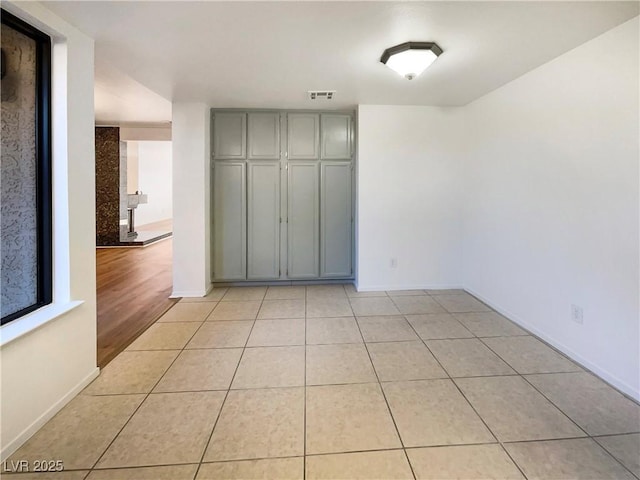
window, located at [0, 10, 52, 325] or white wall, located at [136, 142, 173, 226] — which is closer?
window, located at [0, 10, 52, 325]

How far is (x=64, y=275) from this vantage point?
1.91m

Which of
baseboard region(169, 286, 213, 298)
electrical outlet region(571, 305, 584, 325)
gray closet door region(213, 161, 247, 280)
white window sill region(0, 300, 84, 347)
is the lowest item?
baseboard region(169, 286, 213, 298)

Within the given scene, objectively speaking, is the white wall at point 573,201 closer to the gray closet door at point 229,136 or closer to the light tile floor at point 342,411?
the light tile floor at point 342,411

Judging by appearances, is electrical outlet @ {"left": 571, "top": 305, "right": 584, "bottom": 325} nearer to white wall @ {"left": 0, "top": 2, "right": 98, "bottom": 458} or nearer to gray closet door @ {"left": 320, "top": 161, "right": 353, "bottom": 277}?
gray closet door @ {"left": 320, "top": 161, "right": 353, "bottom": 277}

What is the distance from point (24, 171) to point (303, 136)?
288 cm

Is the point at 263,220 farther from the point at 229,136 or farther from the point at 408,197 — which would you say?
the point at 408,197

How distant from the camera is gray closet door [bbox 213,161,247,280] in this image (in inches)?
161

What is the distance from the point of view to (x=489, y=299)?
352 centimetres

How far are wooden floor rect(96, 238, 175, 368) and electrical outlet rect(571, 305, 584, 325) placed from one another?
11.2 ft

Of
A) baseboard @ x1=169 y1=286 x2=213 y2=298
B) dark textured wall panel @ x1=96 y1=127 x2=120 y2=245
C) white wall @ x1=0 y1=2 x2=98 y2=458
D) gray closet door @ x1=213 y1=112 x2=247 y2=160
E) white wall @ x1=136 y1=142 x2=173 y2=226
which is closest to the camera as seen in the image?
white wall @ x1=0 y1=2 x2=98 y2=458

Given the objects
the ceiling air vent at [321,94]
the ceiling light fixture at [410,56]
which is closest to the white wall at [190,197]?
the ceiling air vent at [321,94]

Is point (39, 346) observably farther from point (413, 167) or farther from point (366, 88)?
point (413, 167)

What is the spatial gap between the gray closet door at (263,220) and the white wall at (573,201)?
2.47m

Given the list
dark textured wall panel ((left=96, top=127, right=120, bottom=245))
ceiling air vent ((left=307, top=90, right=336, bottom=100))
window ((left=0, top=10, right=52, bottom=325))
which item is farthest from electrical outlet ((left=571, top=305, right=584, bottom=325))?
dark textured wall panel ((left=96, top=127, right=120, bottom=245))
